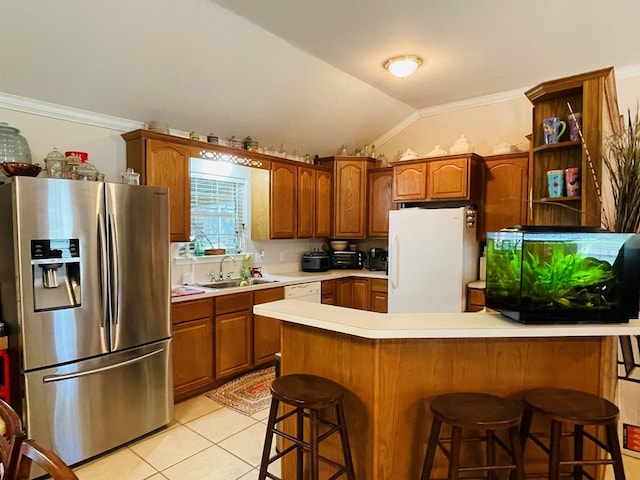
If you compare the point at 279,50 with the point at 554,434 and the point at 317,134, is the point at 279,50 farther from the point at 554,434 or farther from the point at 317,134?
the point at 554,434

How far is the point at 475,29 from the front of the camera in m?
2.96

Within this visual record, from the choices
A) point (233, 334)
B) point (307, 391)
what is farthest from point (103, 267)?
point (307, 391)

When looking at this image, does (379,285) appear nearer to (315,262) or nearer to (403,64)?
(315,262)

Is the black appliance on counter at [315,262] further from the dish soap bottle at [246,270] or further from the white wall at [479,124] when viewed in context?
the white wall at [479,124]

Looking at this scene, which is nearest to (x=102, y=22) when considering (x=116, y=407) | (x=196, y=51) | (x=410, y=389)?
(x=196, y=51)

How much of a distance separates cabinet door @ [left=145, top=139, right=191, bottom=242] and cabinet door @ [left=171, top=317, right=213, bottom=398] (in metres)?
0.80

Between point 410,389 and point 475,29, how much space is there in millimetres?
2718

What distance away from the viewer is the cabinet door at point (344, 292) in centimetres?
479

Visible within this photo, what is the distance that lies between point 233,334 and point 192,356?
448 millimetres

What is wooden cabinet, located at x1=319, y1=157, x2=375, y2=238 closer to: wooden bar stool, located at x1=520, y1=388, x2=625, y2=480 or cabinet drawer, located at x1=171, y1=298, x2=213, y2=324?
cabinet drawer, located at x1=171, y1=298, x2=213, y2=324

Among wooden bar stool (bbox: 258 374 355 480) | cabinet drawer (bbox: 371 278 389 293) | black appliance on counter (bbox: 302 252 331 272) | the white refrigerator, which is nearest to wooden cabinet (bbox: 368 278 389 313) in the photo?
cabinet drawer (bbox: 371 278 389 293)

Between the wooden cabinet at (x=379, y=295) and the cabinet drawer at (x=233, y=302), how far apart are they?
1689mm

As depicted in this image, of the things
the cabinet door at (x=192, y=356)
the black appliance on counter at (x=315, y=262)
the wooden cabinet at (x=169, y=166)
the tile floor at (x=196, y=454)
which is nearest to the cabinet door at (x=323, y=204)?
the black appliance on counter at (x=315, y=262)

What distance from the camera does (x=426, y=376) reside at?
179 cm
